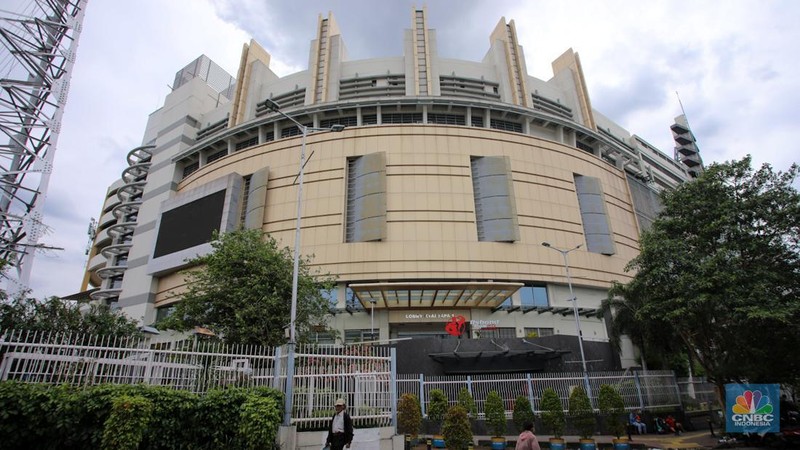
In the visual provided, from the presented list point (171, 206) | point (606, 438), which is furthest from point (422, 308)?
point (171, 206)

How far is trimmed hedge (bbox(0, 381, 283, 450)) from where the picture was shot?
21.7ft

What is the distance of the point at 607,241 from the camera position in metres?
37.8

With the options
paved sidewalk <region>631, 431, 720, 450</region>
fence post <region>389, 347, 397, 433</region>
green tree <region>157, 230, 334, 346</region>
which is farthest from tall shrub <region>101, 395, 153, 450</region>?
paved sidewalk <region>631, 431, 720, 450</region>

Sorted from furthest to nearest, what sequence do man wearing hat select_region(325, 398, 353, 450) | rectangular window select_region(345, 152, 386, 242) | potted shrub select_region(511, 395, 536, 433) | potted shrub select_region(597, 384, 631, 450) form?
rectangular window select_region(345, 152, 386, 242)
potted shrub select_region(511, 395, 536, 433)
potted shrub select_region(597, 384, 631, 450)
man wearing hat select_region(325, 398, 353, 450)

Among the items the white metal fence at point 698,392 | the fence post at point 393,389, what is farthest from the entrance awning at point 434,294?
the fence post at point 393,389

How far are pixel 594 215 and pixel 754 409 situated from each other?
91.8ft

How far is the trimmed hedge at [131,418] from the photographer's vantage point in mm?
6621

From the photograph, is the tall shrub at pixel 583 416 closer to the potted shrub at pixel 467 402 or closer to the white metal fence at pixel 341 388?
the potted shrub at pixel 467 402

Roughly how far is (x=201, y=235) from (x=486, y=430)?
32.5m

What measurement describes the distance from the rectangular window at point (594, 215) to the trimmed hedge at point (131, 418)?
35773 mm

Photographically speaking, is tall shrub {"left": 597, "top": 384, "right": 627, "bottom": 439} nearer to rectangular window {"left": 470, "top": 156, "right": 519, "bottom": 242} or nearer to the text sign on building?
the text sign on building

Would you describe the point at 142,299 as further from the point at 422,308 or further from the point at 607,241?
the point at 607,241

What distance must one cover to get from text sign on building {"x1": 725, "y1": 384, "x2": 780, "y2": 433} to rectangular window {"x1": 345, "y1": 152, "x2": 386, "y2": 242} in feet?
79.8

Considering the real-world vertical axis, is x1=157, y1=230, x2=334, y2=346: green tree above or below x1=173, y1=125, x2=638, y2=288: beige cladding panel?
below
